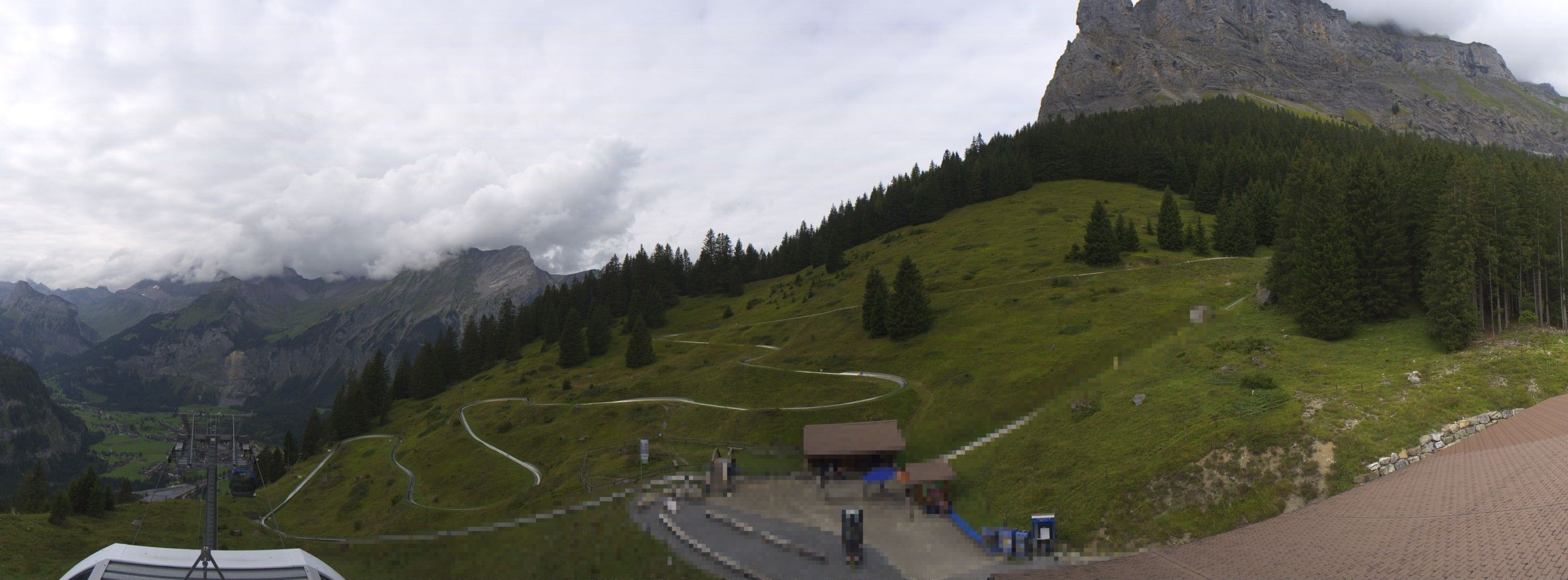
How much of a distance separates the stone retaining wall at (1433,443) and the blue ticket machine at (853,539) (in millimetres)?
23644

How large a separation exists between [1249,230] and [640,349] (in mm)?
83885

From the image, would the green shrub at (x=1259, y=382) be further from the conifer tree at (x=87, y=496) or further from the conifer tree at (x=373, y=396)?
the conifer tree at (x=373, y=396)

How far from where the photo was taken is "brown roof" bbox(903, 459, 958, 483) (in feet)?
124

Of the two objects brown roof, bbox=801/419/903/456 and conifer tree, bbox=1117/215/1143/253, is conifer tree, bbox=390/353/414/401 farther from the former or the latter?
conifer tree, bbox=1117/215/1143/253

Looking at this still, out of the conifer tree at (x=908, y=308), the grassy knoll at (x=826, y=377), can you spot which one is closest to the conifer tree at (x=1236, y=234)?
the grassy knoll at (x=826, y=377)

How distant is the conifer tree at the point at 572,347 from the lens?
112625 mm

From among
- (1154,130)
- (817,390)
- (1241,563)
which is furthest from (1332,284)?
(1154,130)

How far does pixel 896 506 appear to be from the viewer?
121 feet

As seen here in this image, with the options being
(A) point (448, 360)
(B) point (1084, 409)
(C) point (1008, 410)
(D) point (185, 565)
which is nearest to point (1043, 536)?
(C) point (1008, 410)

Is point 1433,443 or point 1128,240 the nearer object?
point 1433,443

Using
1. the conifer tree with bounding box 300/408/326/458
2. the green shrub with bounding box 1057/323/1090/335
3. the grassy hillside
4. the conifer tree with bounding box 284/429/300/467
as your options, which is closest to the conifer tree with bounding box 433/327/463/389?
the grassy hillside

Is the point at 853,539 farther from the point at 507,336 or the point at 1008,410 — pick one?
the point at 507,336

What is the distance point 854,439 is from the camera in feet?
148

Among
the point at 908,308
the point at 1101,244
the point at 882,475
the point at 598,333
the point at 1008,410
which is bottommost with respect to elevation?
the point at 882,475
